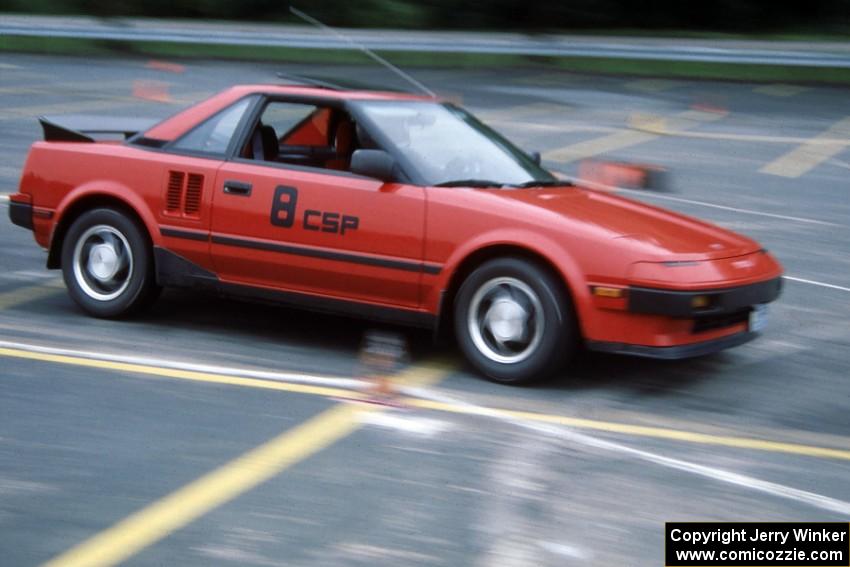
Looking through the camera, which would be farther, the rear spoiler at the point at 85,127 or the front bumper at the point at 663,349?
the rear spoiler at the point at 85,127

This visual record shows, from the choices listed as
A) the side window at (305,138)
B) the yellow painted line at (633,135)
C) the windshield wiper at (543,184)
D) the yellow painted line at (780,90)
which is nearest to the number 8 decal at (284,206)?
the side window at (305,138)

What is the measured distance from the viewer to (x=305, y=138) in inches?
303

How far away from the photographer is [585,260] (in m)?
6.40

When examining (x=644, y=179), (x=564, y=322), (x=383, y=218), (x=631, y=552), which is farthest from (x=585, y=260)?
(x=644, y=179)

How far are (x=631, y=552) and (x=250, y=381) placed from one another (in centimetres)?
263

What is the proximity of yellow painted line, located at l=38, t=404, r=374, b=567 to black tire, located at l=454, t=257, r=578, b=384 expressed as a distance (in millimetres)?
825

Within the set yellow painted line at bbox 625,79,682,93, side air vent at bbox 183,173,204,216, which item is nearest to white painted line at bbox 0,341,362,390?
side air vent at bbox 183,173,204,216

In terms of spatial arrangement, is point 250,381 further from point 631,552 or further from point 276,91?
point 631,552

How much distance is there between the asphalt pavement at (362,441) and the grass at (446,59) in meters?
14.1

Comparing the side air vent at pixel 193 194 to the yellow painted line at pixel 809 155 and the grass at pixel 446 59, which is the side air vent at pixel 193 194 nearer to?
the yellow painted line at pixel 809 155

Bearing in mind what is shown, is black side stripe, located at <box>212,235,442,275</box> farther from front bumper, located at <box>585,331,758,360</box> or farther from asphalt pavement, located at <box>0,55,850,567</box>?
front bumper, located at <box>585,331,758,360</box>

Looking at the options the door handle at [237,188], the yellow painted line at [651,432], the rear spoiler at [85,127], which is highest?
the rear spoiler at [85,127]

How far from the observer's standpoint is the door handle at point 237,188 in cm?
722

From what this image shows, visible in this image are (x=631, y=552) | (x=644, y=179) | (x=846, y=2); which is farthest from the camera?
(x=846, y=2)
